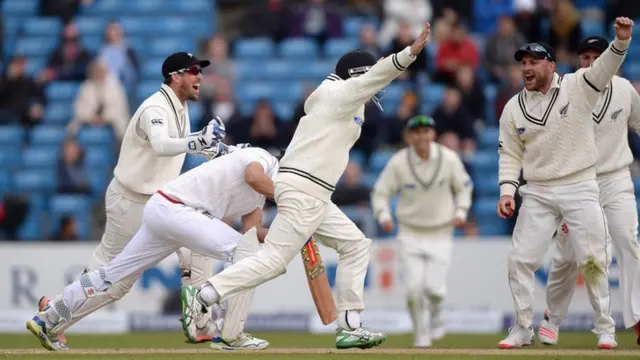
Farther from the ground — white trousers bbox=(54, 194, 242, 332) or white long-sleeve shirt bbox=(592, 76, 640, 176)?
white long-sleeve shirt bbox=(592, 76, 640, 176)

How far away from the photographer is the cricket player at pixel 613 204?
1261cm

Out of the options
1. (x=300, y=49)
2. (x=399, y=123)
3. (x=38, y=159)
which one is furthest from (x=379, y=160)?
(x=38, y=159)

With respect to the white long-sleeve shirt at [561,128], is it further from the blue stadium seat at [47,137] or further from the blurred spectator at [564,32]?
the blue stadium seat at [47,137]

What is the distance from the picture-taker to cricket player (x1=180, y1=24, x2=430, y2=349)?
36.0ft

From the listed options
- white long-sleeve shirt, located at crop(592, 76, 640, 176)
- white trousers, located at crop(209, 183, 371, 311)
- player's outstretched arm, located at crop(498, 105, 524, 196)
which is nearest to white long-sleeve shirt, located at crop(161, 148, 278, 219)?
white trousers, located at crop(209, 183, 371, 311)

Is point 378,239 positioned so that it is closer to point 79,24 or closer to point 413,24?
point 413,24

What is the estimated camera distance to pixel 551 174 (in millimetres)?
11938

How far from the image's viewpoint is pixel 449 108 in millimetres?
20359

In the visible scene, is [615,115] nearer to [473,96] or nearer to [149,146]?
[149,146]

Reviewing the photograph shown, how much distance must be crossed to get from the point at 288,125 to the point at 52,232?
3887 millimetres

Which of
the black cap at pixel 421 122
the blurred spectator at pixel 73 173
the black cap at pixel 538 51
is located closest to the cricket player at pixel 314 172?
the black cap at pixel 538 51

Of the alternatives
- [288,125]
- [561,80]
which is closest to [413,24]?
[288,125]

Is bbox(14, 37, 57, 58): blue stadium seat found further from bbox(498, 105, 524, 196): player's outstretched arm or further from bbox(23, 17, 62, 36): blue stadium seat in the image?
bbox(498, 105, 524, 196): player's outstretched arm

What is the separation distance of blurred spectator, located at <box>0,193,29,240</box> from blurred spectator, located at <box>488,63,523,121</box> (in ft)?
24.1
